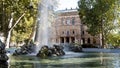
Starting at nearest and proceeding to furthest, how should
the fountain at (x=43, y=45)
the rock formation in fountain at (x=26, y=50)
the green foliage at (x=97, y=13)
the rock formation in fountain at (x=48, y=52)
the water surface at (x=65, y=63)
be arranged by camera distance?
the water surface at (x=65, y=63) → the rock formation in fountain at (x=48, y=52) → the fountain at (x=43, y=45) → the rock formation in fountain at (x=26, y=50) → the green foliage at (x=97, y=13)

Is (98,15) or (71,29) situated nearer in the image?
(98,15)

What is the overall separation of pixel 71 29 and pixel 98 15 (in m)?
36.4

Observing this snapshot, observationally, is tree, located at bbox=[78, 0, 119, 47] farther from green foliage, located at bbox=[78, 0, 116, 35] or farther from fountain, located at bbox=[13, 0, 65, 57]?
fountain, located at bbox=[13, 0, 65, 57]

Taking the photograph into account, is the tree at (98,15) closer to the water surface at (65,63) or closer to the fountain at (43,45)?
the fountain at (43,45)

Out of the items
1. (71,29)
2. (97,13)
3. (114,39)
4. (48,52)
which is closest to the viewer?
(48,52)

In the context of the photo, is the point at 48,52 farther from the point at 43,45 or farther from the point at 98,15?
the point at 98,15

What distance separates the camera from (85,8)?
5372cm

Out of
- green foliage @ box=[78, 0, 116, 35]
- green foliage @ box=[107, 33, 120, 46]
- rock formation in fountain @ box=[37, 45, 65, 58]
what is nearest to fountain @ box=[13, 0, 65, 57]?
rock formation in fountain @ box=[37, 45, 65, 58]

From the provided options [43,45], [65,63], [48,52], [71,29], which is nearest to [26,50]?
[43,45]

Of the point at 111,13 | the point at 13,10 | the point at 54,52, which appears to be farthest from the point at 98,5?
the point at 54,52

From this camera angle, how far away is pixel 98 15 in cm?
5172

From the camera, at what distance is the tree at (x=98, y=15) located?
5125 cm

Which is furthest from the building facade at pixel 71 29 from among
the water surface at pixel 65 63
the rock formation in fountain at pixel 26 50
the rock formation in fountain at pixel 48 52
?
the water surface at pixel 65 63

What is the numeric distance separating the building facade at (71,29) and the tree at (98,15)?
2766 centimetres
